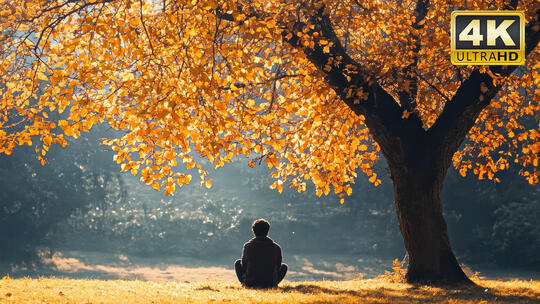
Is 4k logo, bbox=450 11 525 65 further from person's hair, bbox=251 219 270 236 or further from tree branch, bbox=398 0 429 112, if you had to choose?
person's hair, bbox=251 219 270 236

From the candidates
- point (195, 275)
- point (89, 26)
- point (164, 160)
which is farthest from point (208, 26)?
point (195, 275)

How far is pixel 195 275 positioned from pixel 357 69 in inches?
790

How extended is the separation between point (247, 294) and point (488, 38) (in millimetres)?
5798

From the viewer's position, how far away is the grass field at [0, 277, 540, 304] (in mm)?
8609

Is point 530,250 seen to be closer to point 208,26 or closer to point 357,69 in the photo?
point 357,69

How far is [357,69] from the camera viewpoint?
33.9ft

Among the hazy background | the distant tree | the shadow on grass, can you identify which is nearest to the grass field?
the shadow on grass

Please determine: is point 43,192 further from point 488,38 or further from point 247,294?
point 488,38

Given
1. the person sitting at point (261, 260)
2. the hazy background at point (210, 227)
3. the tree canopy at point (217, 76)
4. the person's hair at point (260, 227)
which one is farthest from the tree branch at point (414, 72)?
the hazy background at point (210, 227)

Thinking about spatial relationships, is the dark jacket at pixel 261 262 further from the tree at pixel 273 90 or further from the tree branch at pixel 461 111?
the tree branch at pixel 461 111

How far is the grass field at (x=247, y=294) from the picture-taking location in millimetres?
8609

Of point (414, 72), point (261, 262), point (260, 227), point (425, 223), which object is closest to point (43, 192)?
point (261, 262)

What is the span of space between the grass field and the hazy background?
1582 cm

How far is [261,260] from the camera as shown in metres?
10.7
